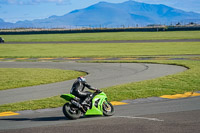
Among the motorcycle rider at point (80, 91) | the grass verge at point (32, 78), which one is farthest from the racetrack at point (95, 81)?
the motorcycle rider at point (80, 91)

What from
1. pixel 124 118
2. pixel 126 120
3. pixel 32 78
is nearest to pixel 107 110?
pixel 124 118

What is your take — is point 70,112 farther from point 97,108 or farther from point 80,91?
point 97,108

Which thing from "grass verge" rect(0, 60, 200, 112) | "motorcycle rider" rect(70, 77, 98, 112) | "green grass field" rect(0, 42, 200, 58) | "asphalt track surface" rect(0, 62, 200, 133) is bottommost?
"green grass field" rect(0, 42, 200, 58)

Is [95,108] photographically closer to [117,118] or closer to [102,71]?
[117,118]

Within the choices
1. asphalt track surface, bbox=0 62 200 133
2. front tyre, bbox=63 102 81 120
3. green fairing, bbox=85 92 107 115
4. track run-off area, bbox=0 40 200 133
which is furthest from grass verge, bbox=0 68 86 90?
green fairing, bbox=85 92 107 115

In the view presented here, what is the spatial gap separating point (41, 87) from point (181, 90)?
8490 mm

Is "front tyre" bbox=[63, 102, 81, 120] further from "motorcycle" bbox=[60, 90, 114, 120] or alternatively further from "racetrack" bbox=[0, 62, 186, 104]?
"racetrack" bbox=[0, 62, 186, 104]

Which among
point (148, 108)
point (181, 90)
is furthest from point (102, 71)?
point (148, 108)

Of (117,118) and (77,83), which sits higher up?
(77,83)

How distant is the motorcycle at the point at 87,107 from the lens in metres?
14.7

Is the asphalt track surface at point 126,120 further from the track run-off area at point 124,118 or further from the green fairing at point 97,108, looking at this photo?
the green fairing at point 97,108

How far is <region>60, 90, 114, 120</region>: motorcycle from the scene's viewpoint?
14.7 m

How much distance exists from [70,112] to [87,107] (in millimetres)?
677

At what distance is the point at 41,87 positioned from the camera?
81.5 feet
